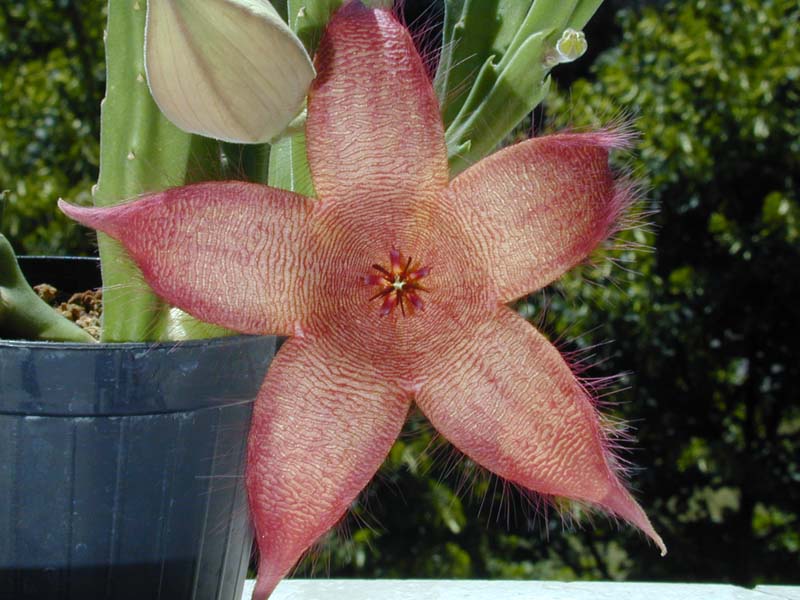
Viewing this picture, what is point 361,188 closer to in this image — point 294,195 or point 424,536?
point 294,195

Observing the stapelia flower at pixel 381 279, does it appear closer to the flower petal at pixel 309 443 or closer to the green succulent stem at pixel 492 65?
the flower petal at pixel 309 443

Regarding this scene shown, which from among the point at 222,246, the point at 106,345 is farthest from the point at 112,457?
the point at 222,246

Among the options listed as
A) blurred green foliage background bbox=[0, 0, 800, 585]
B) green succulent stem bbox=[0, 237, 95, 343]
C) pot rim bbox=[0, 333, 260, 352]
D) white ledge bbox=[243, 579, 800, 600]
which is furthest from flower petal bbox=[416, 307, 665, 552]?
blurred green foliage background bbox=[0, 0, 800, 585]

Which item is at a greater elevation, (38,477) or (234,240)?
(234,240)

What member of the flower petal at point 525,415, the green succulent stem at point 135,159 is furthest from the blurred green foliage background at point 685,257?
the flower petal at point 525,415

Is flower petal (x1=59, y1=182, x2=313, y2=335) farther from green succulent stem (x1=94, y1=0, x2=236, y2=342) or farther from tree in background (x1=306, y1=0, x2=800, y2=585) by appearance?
tree in background (x1=306, y1=0, x2=800, y2=585)

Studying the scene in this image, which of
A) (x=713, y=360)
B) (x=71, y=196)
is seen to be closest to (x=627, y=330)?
(x=713, y=360)

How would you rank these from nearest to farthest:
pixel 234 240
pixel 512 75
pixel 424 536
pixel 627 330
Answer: pixel 234 240 < pixel 512 75 < pixel 424 536 < pixel 627 330
